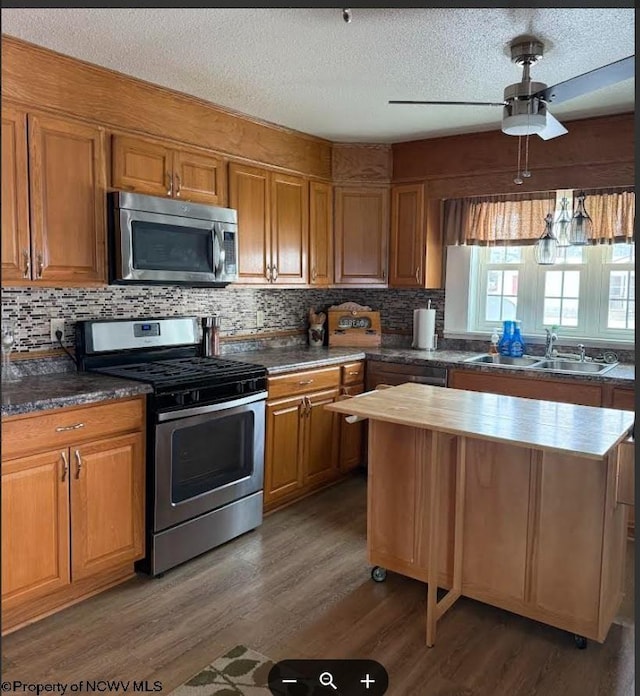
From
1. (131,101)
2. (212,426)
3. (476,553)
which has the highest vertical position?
(131,101)

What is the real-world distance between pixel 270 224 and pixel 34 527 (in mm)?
2231

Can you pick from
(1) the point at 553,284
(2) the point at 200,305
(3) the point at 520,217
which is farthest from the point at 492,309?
(2) the point at 200,305

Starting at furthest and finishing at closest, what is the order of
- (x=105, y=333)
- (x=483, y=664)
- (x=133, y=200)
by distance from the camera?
1. (x=105, y=333)
2. (x=133, y=200)
3. (x=483, y=664)

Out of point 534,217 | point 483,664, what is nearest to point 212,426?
point 483,664

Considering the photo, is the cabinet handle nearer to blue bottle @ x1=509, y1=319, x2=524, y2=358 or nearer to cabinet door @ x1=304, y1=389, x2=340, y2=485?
cabinet door @ x1=304, y1=389, x2=340, y2=485

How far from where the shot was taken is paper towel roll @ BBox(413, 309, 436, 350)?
433 centimetres

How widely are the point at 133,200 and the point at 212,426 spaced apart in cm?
117

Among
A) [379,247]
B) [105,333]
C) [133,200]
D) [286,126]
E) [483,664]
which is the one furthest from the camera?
[379,247]

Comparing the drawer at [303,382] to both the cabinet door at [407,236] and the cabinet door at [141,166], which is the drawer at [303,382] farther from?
the cabinet door at [141,166]

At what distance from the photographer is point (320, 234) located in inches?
166

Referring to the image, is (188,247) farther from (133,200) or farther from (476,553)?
(476,553)

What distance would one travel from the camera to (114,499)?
2643 mm

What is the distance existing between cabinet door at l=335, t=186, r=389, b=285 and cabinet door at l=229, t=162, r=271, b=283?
72 centimetres

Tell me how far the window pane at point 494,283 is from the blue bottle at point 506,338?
306mm
